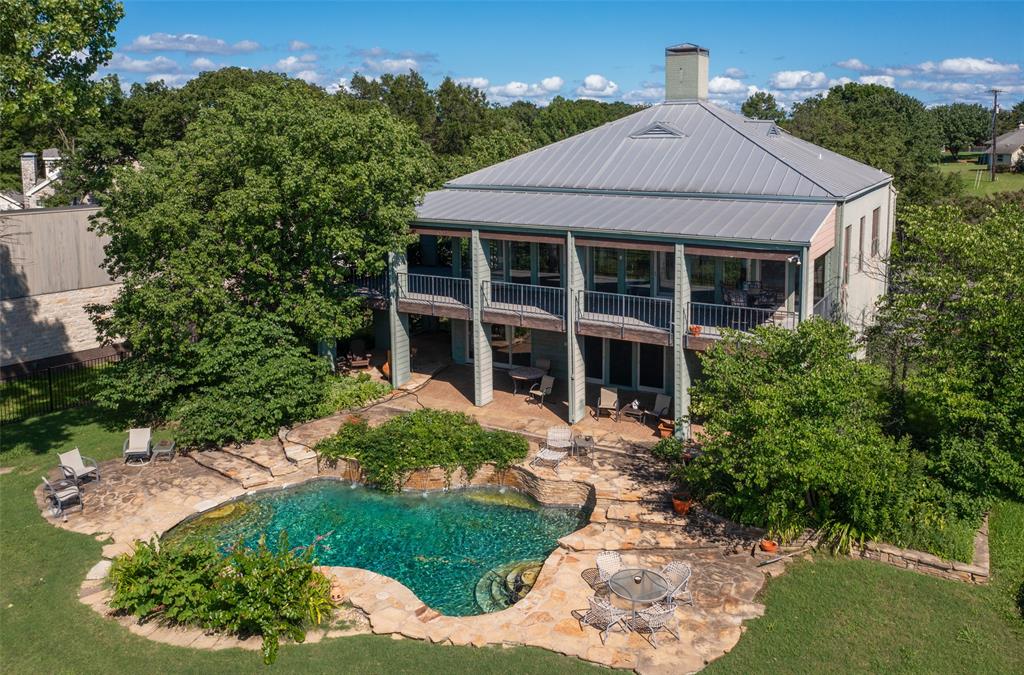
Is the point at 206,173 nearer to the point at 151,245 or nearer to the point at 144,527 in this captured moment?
the point at 151,245

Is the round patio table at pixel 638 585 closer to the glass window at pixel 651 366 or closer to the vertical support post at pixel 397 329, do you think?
the glass window at pixel 651 366

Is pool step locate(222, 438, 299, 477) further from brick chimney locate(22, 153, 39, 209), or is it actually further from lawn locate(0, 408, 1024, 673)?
brick chimney locate(22, 153, 39, 209)

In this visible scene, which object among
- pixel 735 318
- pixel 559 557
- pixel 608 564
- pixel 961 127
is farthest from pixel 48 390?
pixel 961 127

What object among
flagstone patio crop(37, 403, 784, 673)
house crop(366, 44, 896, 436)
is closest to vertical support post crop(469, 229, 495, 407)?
house crop(366, 44, 896, 436)

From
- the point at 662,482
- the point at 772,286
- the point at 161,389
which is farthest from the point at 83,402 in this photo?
the point at 772,286

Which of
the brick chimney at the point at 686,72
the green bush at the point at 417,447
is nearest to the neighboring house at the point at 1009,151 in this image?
the brick chimney at the point at 686,72

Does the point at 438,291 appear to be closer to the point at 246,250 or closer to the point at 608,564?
the point at 246,250
